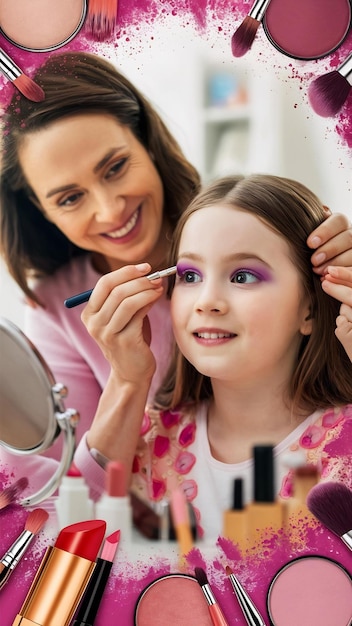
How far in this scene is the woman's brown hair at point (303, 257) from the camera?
713 mm

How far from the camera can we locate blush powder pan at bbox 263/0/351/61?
709 mm

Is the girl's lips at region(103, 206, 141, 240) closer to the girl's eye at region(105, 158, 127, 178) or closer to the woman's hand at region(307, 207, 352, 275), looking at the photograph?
the girl's eye at region(105, 158, 127, 178)

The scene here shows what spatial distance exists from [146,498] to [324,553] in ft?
0.56

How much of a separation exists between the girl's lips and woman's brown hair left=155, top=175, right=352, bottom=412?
1.8 inches

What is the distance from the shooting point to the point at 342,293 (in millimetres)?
705

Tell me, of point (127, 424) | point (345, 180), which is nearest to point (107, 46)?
point (345, 180)

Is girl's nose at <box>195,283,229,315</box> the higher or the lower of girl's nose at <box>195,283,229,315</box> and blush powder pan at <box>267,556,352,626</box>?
the higher

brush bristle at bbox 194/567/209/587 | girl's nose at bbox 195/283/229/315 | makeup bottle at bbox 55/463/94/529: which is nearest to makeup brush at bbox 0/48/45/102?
girl's nose at bbox 195/283/229/315

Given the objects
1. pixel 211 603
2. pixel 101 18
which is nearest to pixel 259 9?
pixel 101 18

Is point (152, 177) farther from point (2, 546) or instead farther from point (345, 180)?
point (2, 546)

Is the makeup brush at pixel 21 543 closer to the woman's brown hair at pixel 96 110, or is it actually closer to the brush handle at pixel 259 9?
the woman's brown hair at pixel 96 110

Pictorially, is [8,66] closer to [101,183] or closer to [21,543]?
[101,183]

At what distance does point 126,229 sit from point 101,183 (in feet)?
0.16

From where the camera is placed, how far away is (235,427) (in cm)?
75
